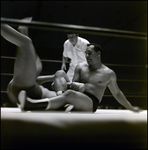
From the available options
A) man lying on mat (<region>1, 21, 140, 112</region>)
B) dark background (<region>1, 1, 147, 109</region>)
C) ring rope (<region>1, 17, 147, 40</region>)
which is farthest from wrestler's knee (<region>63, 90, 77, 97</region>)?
dark background (<region>1, 1, 147, 109</region>)

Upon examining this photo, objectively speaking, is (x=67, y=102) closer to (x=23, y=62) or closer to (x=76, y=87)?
(x=76, y=87)

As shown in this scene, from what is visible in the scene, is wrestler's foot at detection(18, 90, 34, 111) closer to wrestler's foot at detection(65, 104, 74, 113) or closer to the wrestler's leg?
the wrestler's leg

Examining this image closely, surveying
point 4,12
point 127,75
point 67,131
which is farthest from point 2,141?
point 127,75

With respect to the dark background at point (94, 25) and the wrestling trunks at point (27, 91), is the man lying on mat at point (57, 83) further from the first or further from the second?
the dark background at point (94, 25)

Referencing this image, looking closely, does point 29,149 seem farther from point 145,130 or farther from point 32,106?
point 145,130

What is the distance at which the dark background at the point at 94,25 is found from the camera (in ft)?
10.7

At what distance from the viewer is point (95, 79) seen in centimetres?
103

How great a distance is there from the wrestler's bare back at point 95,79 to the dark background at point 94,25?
5.55 feet

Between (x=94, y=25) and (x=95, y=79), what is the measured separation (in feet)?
9.66

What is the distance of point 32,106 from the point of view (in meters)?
0.81

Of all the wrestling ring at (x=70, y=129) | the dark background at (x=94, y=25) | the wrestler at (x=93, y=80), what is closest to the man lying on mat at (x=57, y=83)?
the wrestler at (x=93, y=80)

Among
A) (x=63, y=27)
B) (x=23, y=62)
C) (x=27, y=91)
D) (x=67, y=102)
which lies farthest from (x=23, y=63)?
(x=63, y=27)

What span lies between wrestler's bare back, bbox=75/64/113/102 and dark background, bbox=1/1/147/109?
5.55ft

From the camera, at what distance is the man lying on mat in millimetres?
831
